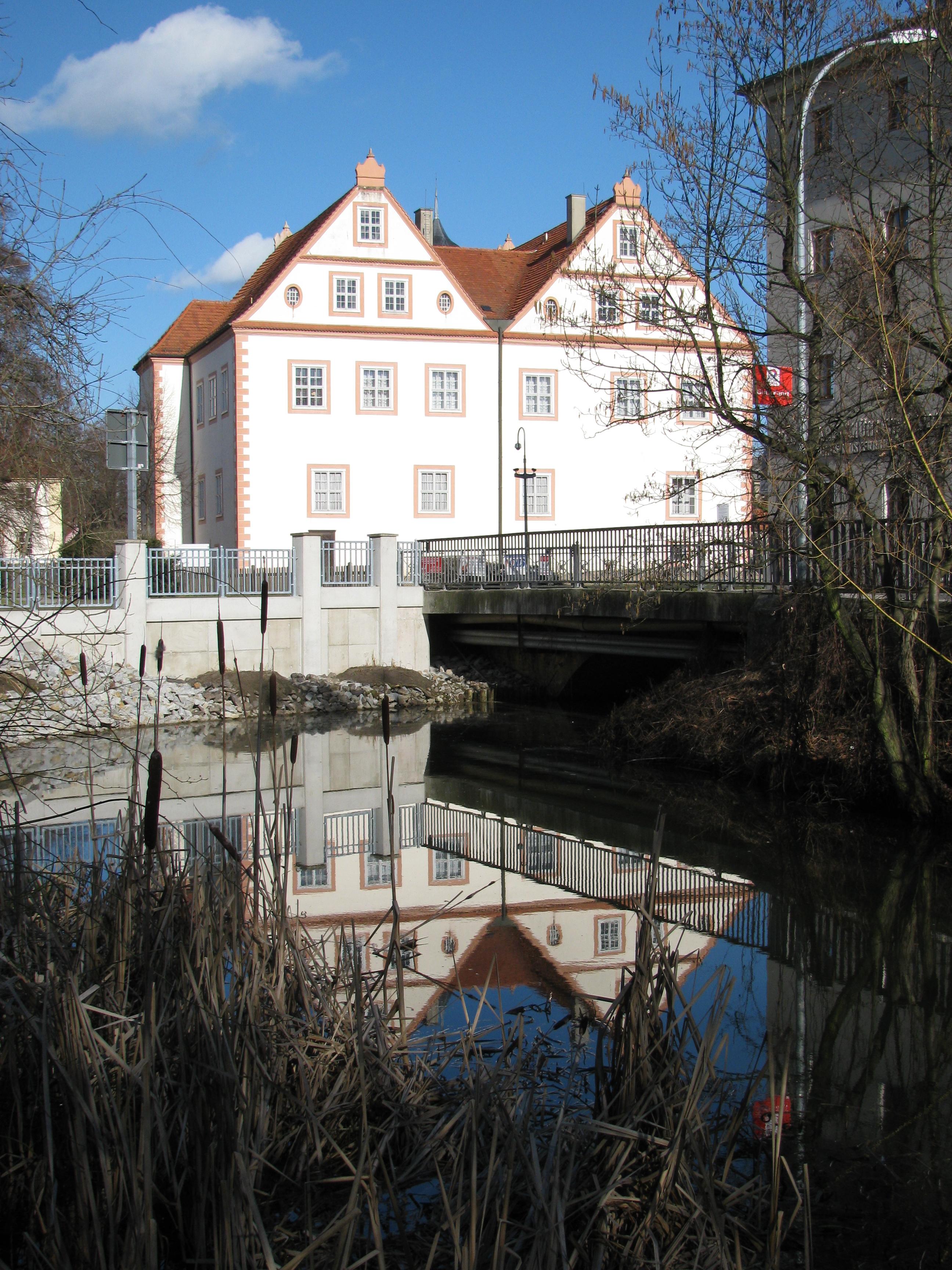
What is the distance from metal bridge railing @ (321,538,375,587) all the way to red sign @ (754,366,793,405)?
12525 millimetres

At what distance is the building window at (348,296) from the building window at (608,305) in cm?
2239

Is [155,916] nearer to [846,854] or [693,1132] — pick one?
[693,1132]

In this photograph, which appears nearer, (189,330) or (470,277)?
(470,277)

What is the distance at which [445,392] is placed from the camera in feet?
110

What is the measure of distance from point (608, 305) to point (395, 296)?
75.1 feet

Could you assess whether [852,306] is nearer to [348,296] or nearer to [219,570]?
[219,570]

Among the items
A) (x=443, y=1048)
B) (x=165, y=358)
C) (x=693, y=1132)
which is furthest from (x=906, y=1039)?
(x=165, y=358)

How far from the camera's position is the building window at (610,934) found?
679cm

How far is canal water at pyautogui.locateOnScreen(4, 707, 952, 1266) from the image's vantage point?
454cm

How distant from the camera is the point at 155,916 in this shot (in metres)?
4.23

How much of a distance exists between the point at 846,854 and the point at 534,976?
4359mm

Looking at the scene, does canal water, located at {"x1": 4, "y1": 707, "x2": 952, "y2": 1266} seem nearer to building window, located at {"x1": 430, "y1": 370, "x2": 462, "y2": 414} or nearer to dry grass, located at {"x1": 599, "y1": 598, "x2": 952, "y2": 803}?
dry grass, located at {"x1": 599, "y1": 598, "x2": 952, "y2": 803}

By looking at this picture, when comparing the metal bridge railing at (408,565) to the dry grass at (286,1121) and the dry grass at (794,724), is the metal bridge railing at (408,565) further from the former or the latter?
the dry grass at (286,1121)

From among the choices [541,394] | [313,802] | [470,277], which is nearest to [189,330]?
[470,277]
